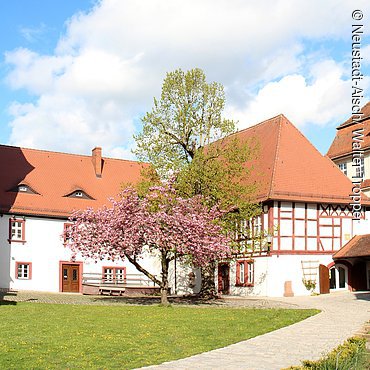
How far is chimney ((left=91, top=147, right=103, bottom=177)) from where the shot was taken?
156 feet

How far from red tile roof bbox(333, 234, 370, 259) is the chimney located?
19.4 meters

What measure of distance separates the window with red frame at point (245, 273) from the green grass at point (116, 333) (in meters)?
12.7

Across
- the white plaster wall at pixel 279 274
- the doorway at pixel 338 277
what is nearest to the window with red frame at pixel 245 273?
the white plaster wall at pixel 279 274

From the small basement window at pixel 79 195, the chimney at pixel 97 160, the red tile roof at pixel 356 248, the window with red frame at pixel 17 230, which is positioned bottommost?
the red tile roof at pixel 356 248

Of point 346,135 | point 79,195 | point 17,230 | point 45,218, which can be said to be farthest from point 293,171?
point 17,230

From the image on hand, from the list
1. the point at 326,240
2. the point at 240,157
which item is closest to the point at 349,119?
the point at 326,240

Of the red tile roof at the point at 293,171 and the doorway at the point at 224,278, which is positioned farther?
the doorway at the point at 224,278

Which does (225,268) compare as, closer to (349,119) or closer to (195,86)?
(195,86)

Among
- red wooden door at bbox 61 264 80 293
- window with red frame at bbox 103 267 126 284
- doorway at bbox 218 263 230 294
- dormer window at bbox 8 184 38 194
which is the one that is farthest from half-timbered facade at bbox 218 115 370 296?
dormer window at bbox 8 184 38 194

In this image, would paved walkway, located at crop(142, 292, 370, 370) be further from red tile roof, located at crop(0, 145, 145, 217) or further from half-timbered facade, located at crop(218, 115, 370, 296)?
red tile roof, located at crop(0, 145, 145, 217)

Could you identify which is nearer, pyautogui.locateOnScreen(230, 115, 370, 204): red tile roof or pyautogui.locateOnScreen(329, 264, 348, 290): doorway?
pyautogui.locateOnScreen(230, 115, 370, 204): red tile roof

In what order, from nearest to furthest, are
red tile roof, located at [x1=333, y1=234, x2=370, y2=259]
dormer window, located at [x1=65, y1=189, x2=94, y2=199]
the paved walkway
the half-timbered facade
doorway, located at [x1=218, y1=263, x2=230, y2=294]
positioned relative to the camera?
the paved walkway < red tile roof, located at [x1=333, y1=234, x2=370, y2=259] < the half-timbered facade < doorway, located at [x1=218, y1=263, x2=230, y2=294] < dormer window, located at [x1=65, y1=189, x2=94, y2=199]

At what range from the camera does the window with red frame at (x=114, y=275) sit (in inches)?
1699

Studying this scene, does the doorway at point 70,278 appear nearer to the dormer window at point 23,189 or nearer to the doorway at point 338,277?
the dormer window at point 23,189
